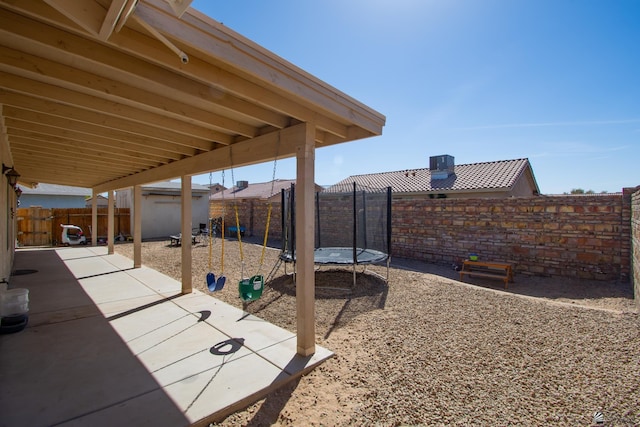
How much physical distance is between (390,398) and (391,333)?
4.19ft

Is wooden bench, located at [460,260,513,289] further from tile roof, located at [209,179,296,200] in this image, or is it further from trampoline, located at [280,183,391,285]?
tile roof, located at [209,179,296,200]

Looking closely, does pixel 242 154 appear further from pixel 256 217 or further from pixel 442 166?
pixel 442 166

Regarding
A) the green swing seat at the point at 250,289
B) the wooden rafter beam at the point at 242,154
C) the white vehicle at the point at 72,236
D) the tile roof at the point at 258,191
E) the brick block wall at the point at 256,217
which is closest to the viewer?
the wooden rafter beam at the point at 242,154

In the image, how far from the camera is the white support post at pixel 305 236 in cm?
288

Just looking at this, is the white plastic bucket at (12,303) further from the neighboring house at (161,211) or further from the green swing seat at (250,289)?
the neighboring house at (161,211)

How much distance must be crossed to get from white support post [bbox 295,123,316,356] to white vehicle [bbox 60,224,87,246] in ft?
41.5

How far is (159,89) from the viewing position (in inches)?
94.6

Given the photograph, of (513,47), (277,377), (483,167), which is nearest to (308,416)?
(277,377)

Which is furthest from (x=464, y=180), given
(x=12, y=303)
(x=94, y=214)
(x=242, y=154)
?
(x=94, y=214)

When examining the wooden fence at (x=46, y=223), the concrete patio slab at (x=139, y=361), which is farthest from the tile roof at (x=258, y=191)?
the concrete patio slab at (x=139, y=361)

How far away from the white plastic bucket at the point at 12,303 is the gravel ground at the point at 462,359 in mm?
2405

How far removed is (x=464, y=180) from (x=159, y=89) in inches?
538

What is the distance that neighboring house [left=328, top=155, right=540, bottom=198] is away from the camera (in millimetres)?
12352

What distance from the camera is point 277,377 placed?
8.50ft
